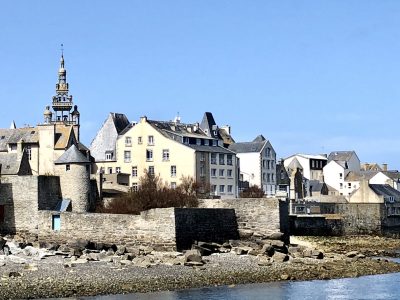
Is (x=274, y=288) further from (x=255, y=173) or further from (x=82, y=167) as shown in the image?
(x=255, y=173)

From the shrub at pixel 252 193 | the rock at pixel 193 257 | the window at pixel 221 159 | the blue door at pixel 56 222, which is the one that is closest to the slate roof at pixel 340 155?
the shrub at pixel 252 193

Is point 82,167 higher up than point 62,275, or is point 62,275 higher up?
point 82,167

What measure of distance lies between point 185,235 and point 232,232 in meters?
4.60

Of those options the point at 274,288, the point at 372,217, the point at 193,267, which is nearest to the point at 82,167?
the point at 193,267

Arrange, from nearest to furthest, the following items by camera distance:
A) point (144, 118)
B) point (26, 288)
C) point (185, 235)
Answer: point (26, 288), point (185, 235), point (144, 118)

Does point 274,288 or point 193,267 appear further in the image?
point 193,267

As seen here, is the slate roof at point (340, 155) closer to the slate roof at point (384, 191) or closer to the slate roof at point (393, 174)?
the slate roof at point (393, 174)

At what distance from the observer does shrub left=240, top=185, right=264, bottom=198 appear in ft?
273

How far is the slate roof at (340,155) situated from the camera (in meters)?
119

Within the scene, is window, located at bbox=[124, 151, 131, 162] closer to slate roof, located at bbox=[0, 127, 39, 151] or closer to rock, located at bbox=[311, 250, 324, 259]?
slate roof, located at bbox=[0, 127, 39, 151]

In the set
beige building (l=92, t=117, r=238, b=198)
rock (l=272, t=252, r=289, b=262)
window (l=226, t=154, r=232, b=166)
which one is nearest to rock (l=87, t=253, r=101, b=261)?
rock (l=272, t=252, r=289, b=262)

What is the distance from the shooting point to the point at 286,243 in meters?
46.7

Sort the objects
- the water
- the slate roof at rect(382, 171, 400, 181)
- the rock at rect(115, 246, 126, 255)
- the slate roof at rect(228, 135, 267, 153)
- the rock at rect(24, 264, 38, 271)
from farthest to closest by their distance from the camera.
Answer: the slate roof at rect(382, 171, 400, 181), the slate roof at rect(228, 135, 267, 153), the rock at rect(115, 246, 126, 255), the rock at rect(24, 264, 38, 271), the water

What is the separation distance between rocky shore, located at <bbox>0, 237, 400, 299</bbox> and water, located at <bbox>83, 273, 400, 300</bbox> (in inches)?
31.5
